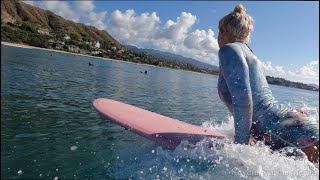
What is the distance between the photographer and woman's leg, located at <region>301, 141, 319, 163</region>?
398 centimetres

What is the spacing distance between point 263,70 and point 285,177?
1491 mm

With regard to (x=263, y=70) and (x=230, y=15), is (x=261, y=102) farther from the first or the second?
(x=230, y=15)

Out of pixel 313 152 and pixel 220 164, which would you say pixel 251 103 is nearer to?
pixel 313 152

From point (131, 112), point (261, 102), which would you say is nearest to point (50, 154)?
point (131, 112)

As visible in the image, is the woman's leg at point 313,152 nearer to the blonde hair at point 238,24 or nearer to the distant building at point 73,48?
the blonde hair at point 238,24

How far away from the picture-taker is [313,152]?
402 centimetres

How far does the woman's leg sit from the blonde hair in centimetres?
163

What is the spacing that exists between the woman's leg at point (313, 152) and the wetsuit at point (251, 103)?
133mm

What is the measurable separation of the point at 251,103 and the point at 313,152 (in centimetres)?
95

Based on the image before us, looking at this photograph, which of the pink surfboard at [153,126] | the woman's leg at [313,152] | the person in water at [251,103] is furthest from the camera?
the pink surfboard at [153,126]

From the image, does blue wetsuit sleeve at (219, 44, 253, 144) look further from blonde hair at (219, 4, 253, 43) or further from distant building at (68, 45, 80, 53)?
distant building at (68, 45, 80, 53)

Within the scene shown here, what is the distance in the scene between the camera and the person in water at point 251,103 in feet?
13.5

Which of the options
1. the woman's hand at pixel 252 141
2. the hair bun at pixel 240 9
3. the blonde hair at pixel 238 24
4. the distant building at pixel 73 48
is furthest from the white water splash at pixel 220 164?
the distant building at pixel 73 48

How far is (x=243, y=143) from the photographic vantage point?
4.44m
